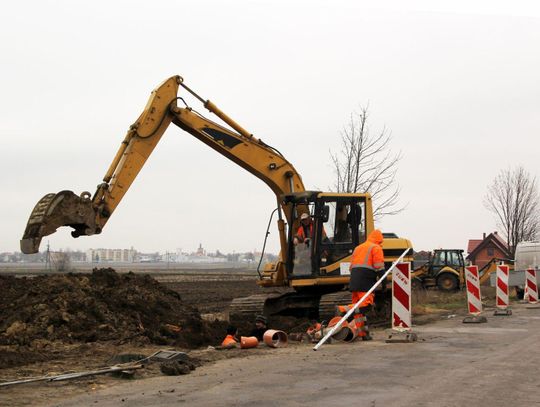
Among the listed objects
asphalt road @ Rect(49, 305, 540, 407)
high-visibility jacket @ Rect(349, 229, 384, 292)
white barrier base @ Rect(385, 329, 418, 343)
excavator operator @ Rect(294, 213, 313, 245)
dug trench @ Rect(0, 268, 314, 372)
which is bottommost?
asphalt road @ Rect(49, 305, 540, 407)

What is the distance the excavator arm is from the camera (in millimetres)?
12094

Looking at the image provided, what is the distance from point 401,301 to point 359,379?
4.42 meters

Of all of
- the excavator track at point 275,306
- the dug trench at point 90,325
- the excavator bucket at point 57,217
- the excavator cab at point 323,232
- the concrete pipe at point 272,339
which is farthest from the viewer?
the excavator track at point 275,306

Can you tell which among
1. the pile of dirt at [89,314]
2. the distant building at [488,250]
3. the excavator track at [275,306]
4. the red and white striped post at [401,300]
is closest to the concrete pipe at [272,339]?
the pile of dirt at [89,314]

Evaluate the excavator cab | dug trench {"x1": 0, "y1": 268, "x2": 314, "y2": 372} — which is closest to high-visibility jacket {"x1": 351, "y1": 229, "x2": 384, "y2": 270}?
dug trench {"x1": 0, "y1": 268, "x2": 314, "y2": 372}

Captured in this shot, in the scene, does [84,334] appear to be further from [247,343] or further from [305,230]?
[305,230]

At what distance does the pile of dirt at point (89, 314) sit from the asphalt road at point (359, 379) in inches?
96.7

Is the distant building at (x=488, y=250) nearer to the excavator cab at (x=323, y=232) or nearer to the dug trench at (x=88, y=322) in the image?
the excavator cab at (x=323, y=232)

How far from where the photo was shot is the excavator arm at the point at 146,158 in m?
12.1

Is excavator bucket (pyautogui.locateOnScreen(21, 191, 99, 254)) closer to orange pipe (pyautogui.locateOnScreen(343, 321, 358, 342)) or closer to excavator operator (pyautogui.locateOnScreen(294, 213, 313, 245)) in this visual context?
excavator operator (pyautogui.locateOnScreen(294, 213, 313, 245))

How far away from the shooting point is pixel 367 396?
731 cm

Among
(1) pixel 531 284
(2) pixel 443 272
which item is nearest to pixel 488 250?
(2) pixel 443 272

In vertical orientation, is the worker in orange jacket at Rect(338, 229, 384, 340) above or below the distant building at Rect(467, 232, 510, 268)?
below

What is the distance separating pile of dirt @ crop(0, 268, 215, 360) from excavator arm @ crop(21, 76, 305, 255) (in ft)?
3.65
